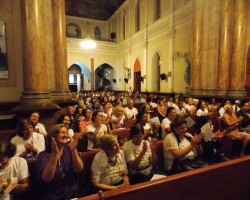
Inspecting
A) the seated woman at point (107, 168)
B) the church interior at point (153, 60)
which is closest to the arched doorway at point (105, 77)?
the church interior at point (153, 60)

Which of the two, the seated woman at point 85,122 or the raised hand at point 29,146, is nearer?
the raised hand at point 29,146

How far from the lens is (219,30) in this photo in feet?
28.5

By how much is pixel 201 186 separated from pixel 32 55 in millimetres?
4491

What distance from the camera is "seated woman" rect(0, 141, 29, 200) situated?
197cm

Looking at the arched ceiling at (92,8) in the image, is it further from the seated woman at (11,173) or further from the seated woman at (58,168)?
the seated woman at (11,173)

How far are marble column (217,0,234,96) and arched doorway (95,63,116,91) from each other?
1560 cm

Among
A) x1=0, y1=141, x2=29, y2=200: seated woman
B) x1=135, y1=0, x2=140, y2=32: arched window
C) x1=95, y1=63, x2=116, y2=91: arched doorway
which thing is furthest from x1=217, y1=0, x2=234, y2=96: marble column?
x1=95, y1=63, x2=116, y2=91: arched doorway

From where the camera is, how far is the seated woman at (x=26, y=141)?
9.84 ft

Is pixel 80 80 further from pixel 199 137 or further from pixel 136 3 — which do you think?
pixel 199 137

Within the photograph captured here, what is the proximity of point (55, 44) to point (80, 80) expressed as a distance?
682 inches

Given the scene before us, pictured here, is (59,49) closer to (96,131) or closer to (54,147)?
(96,131)

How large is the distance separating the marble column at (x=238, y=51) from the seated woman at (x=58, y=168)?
7.66m

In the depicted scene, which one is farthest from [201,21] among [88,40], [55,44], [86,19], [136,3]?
[86,19]

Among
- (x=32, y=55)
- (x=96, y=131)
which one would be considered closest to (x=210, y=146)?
(x=96, y=131)
